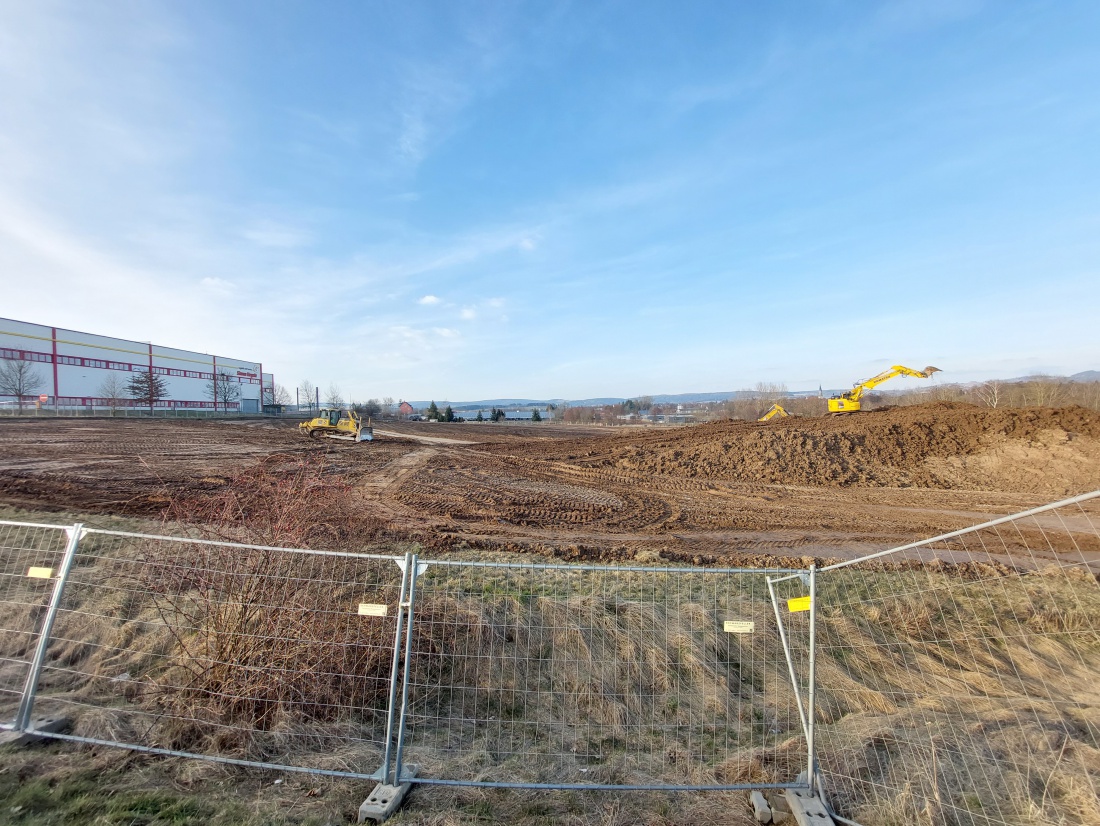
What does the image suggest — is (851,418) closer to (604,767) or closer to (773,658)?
(773,658)

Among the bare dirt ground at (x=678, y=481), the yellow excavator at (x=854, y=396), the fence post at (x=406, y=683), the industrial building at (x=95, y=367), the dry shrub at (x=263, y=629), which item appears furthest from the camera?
the industrial building at (x=95, y=367)

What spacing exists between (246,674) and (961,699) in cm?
694

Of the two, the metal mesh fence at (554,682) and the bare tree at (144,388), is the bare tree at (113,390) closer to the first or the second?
the bare tree at (144,388)

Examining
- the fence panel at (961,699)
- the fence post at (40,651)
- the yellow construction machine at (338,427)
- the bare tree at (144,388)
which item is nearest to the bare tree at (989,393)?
the fence panel at (961,699)

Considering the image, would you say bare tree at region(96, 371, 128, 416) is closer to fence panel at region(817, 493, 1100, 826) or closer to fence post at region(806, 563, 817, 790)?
fence panel at region(817, 493, 1100, 826)

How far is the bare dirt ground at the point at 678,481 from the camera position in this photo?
1300cm

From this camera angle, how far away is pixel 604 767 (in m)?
4.26

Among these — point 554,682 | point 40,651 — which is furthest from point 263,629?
point 554,682

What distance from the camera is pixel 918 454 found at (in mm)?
22359

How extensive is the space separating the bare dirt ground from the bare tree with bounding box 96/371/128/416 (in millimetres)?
30258

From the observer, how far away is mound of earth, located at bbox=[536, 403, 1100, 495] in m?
19.9

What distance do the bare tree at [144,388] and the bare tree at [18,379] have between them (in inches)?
357

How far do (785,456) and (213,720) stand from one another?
72.1ft

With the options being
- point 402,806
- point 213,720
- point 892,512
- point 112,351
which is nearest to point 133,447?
point 213,720
